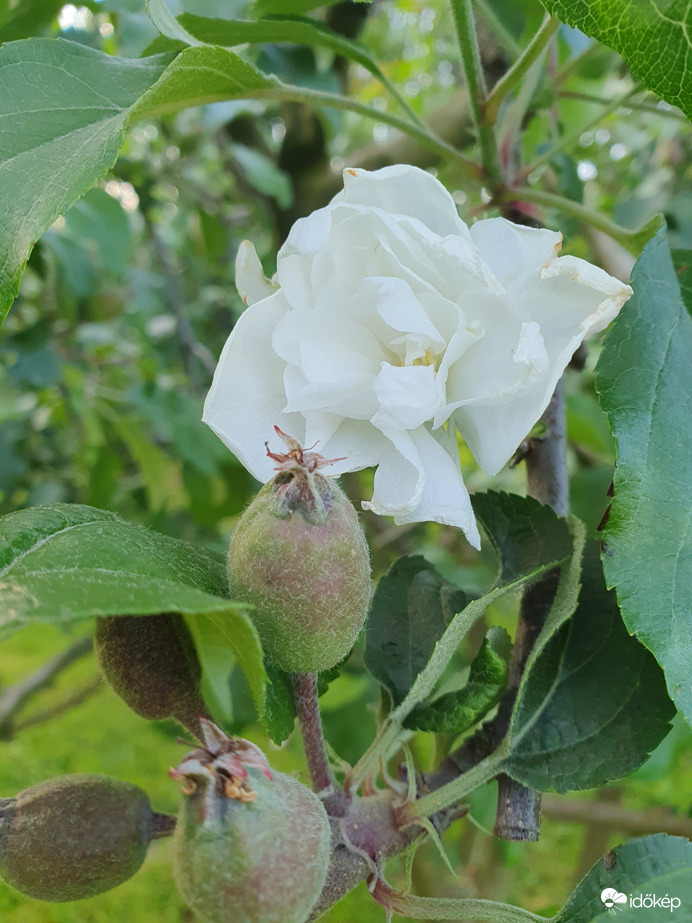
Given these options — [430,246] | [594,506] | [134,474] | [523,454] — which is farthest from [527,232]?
[134,474]

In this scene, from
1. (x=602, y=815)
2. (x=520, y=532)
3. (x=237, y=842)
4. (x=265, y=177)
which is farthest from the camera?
(x=265, y=177)

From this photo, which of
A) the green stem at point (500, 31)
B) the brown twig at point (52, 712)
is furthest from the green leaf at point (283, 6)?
the brown twig at point (52, 712)

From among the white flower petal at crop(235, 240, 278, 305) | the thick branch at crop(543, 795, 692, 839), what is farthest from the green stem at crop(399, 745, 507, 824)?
the thick branch at crop(543, 795, 692, 839)

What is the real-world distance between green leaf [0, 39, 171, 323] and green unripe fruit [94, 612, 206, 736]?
197 mm

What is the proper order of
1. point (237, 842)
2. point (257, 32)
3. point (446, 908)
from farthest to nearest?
1. point (257, 32)
2. point (446, 908)
3. point (237, 842)

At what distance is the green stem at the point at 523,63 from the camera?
23.0 inches

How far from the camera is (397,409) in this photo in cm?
46

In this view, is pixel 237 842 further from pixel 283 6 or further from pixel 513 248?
pixel 283 6

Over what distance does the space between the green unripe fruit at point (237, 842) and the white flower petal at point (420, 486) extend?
159mm

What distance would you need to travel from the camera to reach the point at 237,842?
1.17 ft

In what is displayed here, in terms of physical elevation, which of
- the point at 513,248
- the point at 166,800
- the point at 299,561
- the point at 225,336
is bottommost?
the point at 166,800

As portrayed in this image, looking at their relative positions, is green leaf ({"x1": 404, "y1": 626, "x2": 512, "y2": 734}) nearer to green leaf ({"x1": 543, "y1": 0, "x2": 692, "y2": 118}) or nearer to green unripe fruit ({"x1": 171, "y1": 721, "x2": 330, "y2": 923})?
green unripe fruit ({"x1": 171, "y1": 721, "x2": 330, "y2": 923})

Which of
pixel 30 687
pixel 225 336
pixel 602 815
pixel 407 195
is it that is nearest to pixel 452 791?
pixel 407 195

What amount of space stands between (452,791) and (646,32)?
494 mm
